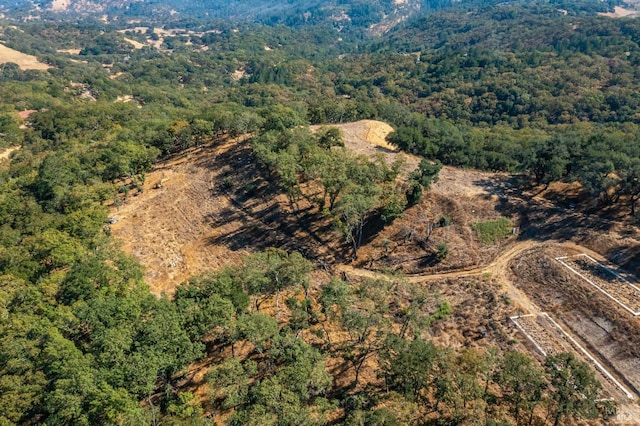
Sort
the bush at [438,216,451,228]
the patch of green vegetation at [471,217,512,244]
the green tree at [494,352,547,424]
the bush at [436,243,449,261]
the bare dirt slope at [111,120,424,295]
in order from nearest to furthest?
the green tree at [494,352,547,424]
the bush at [436,243,449,261]
the patch of green vegetation at [471,217,512,244]
the bush at [438,216,451,228]
the bare dirt slope at [111,120,424,295]

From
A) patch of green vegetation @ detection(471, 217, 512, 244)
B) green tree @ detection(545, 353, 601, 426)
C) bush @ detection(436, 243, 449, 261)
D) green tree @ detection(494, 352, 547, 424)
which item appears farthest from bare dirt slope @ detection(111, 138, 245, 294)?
green tree @ detection(545, 353, 601, 426)

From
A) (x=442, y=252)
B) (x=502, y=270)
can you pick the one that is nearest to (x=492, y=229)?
(x=502, y=270)

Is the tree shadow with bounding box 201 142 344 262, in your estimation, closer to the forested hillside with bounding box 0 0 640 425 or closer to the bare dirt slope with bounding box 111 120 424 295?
the bare dirt slope with bounding box 111 120 424 295

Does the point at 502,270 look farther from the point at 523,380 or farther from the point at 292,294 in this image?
the point at 292,294

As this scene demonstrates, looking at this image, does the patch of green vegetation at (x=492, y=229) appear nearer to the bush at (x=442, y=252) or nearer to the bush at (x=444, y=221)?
the bush at (x=444, y=221)

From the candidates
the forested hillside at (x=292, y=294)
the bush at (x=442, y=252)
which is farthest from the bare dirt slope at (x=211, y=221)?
the bush at (x=442, y=252)

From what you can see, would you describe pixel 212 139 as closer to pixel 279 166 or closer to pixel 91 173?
pixel 91 173

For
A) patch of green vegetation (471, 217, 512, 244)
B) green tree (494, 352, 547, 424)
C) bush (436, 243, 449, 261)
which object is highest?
green tree (494, 352, 547, 424)

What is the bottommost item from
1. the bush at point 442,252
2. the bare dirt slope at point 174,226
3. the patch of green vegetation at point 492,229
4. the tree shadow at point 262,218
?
the bare dirt slope at point 174,226
